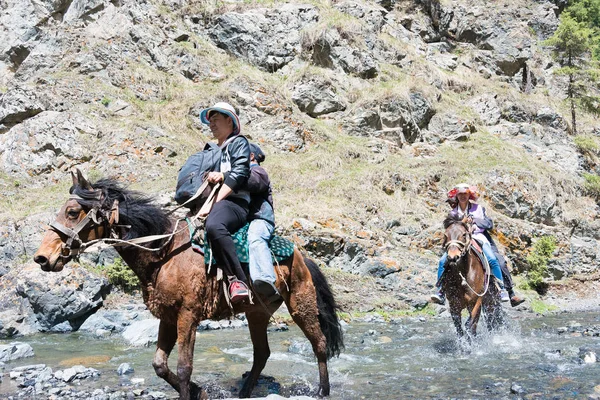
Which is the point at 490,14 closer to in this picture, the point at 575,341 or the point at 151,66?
the point at 151,66

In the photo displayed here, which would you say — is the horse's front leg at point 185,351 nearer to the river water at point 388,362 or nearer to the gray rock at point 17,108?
the river water at point 388,362

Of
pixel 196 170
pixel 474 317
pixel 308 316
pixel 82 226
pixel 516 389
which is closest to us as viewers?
pixel 82 226

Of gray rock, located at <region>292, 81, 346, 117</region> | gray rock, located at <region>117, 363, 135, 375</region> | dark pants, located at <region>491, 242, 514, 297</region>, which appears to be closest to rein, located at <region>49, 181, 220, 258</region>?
gray rock, located at <region>117, 363, 135, 375</region>

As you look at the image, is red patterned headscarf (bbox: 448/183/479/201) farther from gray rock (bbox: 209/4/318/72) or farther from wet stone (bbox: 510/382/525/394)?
gray rock (bbox: 209/4/318/72)

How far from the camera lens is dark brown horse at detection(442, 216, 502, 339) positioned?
875cm

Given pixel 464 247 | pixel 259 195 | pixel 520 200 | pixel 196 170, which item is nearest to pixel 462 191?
pixel 464 247

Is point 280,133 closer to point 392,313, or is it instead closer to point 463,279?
point 392,313

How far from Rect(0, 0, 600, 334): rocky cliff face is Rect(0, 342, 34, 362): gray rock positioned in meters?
5.38

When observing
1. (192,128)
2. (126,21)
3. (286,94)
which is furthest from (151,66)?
(286,94)

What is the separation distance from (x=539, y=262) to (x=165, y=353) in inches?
576

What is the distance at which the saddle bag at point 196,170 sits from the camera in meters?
5.66

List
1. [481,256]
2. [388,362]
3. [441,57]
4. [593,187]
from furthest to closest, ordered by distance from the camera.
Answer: [441,57]
[593,187]
[481,256]
[388,362]

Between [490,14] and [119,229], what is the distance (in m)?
34.4

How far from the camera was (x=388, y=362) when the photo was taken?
24.8ft
